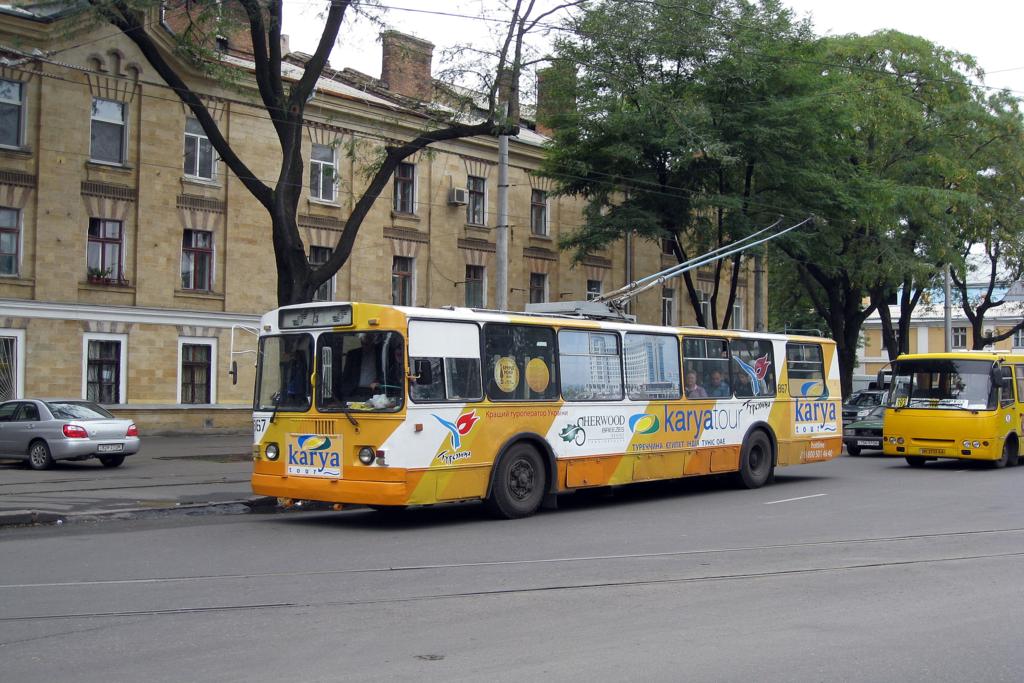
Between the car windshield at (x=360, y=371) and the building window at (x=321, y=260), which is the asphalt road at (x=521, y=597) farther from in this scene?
the building window at (x=321, y=260)

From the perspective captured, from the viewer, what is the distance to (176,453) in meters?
25.7

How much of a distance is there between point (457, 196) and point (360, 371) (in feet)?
79.4

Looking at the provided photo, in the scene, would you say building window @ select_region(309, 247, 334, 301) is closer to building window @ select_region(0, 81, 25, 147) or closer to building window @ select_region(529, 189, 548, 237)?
building window @ select_region(529, 189, 548, 237)

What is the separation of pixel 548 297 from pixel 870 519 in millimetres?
26398

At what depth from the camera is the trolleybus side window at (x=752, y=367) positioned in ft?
60.5

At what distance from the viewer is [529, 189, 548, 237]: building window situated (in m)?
39.5

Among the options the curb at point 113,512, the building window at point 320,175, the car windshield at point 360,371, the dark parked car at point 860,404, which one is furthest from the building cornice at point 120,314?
the dark parked car at point 860,404

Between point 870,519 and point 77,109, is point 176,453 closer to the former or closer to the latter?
point 77,109

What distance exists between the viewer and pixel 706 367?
1780cm

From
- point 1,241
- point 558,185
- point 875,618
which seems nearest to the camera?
point 875,618

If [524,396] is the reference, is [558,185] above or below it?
above

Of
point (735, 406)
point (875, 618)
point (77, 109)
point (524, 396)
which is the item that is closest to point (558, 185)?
point (77, 109)

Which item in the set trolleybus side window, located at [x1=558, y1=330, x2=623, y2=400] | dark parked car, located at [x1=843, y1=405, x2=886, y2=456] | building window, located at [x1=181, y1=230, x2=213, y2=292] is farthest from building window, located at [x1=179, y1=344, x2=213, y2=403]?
trolleybus side window, located at [x1=558, y1=330, x2=623, y2=400]

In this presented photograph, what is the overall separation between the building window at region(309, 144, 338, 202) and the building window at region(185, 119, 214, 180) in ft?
10.8
